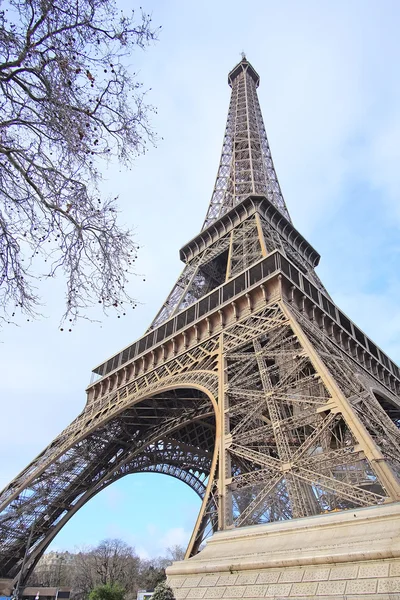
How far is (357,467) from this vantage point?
11.0m

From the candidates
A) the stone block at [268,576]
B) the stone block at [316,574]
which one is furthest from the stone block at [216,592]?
the stone block at [316,574]

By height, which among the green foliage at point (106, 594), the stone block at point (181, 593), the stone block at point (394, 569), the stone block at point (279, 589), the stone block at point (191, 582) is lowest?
the green foliage at point (106, 594)

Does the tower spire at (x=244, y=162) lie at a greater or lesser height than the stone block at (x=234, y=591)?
greater

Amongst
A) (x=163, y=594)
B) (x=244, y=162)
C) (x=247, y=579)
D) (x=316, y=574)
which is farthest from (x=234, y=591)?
(x=244, y=162)

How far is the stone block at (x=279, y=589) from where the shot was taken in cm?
673

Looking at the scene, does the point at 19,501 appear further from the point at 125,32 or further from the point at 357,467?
the point at 125,32

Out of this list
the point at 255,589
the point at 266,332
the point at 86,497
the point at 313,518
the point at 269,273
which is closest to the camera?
the point at 255,589

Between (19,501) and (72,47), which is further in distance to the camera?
(19,501)

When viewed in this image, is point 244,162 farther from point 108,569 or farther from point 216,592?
point 108,569

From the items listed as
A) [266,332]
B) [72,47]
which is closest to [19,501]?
[266,332]

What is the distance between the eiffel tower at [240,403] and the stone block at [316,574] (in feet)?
Answer: 7.33

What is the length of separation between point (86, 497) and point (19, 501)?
3.97 meters

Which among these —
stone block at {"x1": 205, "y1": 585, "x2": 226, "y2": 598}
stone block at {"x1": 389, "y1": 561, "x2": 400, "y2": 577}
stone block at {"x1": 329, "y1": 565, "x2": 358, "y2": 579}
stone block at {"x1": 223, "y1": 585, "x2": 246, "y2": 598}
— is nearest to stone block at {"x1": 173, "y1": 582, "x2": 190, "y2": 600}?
stone block at {"x1": 205, "y1": 585, "x2": 226, "y2": 598}

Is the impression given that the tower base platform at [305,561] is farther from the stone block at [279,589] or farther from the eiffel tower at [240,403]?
the eiffel tower at [240,403]
